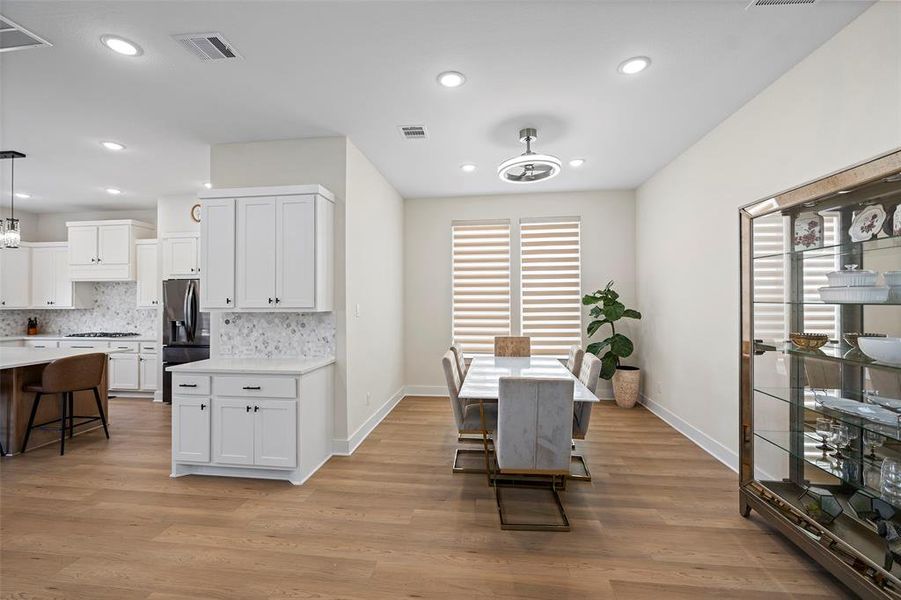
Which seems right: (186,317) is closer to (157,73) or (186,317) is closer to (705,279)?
(157,73)

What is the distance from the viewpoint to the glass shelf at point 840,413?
1728mm

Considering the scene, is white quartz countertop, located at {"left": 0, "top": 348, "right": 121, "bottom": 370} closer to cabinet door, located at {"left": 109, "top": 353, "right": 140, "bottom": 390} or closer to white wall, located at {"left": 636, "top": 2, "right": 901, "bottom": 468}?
cabinet door, located at {"left": 109, "top": 353, "right": 140, "bottom": 390}

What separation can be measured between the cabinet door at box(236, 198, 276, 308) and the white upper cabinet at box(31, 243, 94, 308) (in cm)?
471

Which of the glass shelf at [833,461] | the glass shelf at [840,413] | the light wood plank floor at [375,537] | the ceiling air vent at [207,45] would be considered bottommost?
the light wood plank floor at [375,537]

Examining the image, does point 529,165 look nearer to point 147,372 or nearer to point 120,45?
point 120,45

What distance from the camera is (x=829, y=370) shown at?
2051 millimetres

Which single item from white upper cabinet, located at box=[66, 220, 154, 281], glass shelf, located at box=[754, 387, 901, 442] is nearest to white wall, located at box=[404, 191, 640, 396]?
glass shelf, located at box=[754, 387, 901, 442]

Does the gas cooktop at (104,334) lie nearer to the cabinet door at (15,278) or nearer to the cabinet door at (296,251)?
the cabinet door at (15,278)

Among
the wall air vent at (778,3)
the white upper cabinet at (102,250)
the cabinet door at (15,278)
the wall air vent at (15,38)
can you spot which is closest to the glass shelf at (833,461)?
the wall air vent at (778,3)

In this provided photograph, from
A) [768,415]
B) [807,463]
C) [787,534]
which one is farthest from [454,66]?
[787,534]

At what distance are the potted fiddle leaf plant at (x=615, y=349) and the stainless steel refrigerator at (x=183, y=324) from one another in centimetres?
500

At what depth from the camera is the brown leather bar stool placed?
3652 millimetres

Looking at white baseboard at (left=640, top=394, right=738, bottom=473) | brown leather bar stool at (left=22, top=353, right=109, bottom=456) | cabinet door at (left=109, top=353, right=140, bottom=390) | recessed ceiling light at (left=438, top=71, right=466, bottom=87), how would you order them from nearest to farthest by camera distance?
recessed ceiling light at (left=438, top=71, right=466, bottom=87), white baseboard at (left=640, top=394, right=738, bottom=473), brown leather bar stool at (left=22, top=353, right=109, bottom=456), cabinet door at (left=109, top=353, right=140, bottom=390)

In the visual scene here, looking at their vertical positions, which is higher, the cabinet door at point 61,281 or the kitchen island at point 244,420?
the cabinet door at point 61,281
